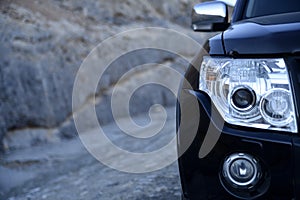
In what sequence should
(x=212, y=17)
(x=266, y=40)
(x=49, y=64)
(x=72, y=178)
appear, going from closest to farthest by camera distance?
(x=266, y=40), (x=212, y=17), (x=72, y=178), (x=49, y=64)

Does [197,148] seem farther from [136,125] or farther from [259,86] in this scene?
[136,125]

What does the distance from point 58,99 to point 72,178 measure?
4.15 feet

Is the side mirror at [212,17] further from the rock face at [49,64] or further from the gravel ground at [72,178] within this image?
the rock face at [49,64]

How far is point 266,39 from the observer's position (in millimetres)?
1681

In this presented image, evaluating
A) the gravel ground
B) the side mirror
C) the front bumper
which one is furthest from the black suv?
the gravel ground

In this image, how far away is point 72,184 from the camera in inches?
136

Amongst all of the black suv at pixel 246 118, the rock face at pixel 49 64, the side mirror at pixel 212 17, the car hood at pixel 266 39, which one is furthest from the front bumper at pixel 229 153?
the rock face at pixel 49 64

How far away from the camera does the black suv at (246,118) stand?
1.59m

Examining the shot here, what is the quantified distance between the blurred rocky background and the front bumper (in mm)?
1308

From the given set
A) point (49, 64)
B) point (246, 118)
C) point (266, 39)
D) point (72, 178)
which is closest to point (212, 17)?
point (266, 39)

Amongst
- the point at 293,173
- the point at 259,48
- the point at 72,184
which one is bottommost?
the point at 72,184

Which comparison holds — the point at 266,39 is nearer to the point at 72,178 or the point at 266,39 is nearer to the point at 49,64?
the point at 72,178

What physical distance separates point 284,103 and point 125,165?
2409 millimetres

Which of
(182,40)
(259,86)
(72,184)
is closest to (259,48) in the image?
(259,86)
